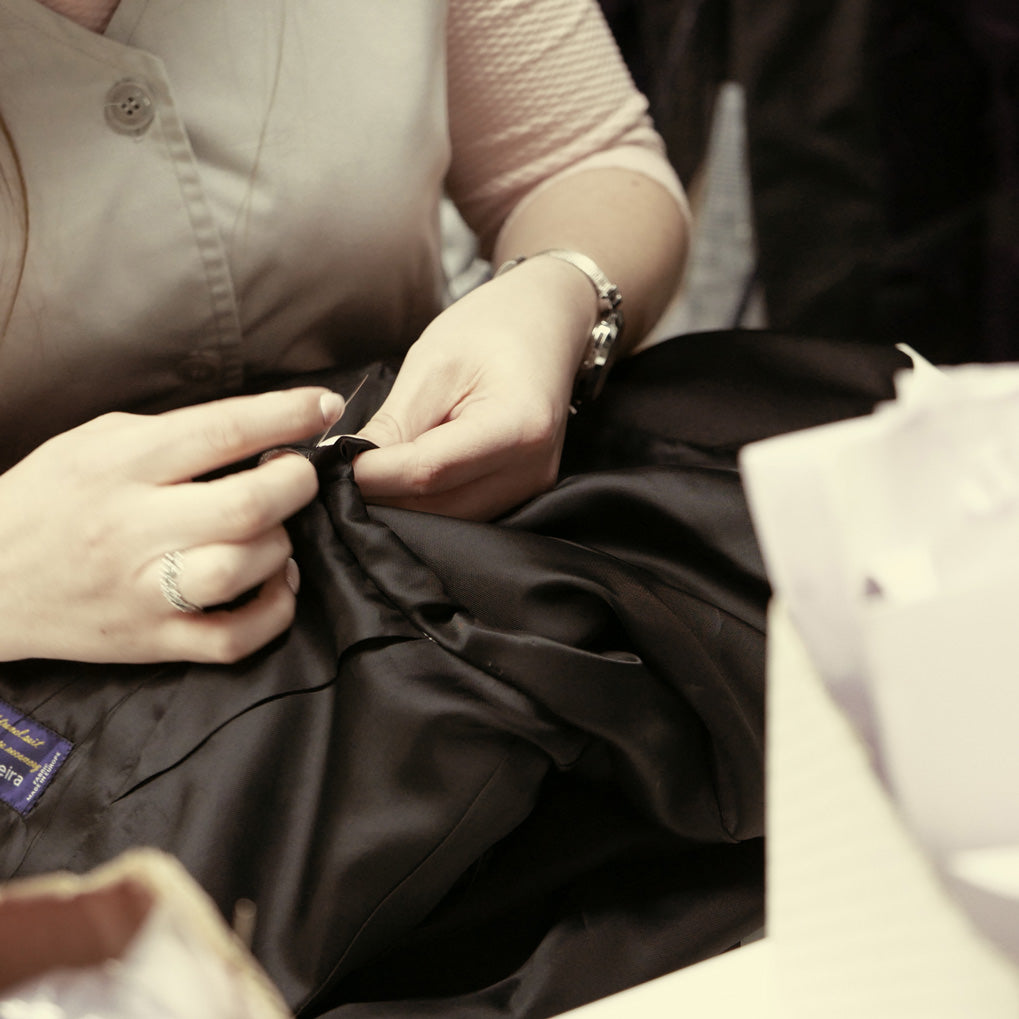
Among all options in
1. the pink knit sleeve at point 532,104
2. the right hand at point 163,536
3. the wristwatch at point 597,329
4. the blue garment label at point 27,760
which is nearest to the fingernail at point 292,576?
the right hand at point 163,536

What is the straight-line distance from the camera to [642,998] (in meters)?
0.24

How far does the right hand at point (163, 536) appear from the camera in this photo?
0.36 meters

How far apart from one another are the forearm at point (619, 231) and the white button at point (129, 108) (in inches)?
9.1

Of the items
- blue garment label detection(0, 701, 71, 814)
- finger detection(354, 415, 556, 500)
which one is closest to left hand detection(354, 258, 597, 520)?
finger detection(354, 415, 556, 500)

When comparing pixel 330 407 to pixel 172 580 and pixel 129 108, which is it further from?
pixel 129 108

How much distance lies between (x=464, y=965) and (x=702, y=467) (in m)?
0.24

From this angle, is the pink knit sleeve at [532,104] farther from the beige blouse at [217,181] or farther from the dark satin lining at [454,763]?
the dark satin lining at [454,763]

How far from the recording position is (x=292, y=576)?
1.30 feet

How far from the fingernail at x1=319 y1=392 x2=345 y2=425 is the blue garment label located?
0.16 m

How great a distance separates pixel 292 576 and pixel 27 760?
0.40 ft

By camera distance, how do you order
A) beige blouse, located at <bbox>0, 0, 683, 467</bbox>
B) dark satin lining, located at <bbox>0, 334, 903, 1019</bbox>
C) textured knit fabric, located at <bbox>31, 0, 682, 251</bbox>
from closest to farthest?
dark satin lining, located at <bbox>0, 334, 903, 1019</bbox> < beige blouse, located at <bbox>0, 0, 683, 467</bbox> < textured knit fabric, located at <bbox>31, 0, 682, 251</bbox>

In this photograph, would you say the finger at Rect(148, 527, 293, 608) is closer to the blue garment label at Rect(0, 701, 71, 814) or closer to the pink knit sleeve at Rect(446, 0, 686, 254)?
the blue garment label at Rect(0, 701, 71, 814)

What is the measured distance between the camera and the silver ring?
37cm

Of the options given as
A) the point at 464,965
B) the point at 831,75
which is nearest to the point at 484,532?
A: the point at 464,965
